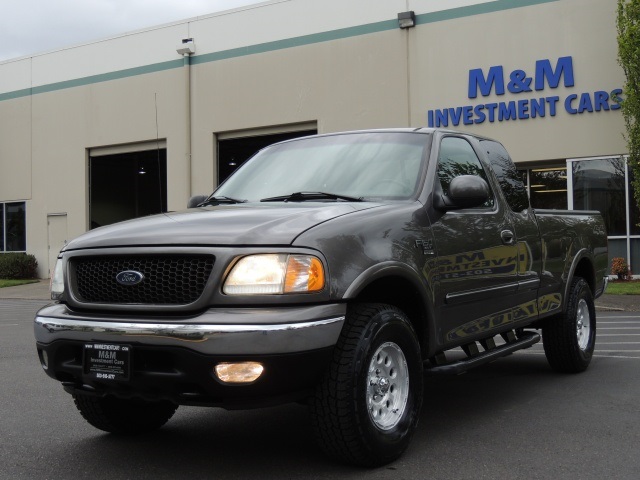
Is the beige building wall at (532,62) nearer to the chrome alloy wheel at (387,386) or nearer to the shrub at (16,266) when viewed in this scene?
the shrub at (16,266)

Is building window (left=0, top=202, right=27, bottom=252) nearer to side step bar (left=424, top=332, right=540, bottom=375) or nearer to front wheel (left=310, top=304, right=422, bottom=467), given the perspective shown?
side step bar (left=424, top=332, right=540, bottom=375)

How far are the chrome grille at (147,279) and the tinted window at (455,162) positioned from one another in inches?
75.9

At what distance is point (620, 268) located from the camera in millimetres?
18734

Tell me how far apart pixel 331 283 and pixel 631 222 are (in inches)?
672

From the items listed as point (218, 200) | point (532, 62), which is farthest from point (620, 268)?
point (218, 200)

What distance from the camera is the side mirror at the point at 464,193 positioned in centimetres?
484

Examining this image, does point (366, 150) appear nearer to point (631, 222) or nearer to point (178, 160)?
point (631, 222)

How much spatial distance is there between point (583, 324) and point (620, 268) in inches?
487

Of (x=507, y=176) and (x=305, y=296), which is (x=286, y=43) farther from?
(x=305, y=296)

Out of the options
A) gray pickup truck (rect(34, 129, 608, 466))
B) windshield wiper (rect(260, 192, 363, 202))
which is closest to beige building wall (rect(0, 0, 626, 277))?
gray pickup truck (rect(34, 129, 608, 466))

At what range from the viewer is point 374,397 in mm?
4219

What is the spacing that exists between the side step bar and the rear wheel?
5.33 feet

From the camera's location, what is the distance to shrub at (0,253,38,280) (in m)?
28.2

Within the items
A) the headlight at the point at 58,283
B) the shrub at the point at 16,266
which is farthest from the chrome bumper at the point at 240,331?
the shrub at the point at 16,266
